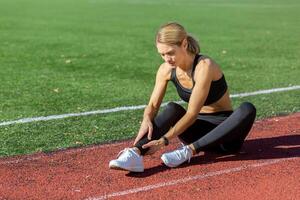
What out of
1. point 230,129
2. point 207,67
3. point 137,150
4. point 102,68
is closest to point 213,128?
point 230,129

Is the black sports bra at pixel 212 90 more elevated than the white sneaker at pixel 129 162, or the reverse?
the black sports bra at pixel 212 90

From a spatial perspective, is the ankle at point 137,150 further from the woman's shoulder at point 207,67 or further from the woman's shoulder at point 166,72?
the woman's shoulder at point 207,67

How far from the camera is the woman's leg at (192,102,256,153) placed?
552cm

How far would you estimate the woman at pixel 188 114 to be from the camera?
531 centimetres

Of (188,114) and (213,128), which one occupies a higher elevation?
(188,114)

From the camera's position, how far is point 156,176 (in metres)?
5.26

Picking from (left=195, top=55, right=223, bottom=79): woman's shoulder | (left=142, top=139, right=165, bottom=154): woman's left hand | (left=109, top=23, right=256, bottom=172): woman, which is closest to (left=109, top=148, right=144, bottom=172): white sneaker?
(left=109, top=23, right=256, bottom=172): woman

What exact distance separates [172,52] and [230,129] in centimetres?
85

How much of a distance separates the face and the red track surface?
3.02ft

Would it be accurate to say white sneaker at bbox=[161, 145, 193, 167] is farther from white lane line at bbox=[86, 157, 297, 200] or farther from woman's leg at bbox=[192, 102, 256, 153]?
white lane line at bbox=[86, 157, 297, 200]

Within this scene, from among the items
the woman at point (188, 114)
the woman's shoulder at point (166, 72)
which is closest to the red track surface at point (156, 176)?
the woman at point (188, 114)

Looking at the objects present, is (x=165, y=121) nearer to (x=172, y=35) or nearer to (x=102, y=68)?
(x=172, y=35)

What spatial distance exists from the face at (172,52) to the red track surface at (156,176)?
0.92 metres

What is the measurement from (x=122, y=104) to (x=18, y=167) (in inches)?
116
